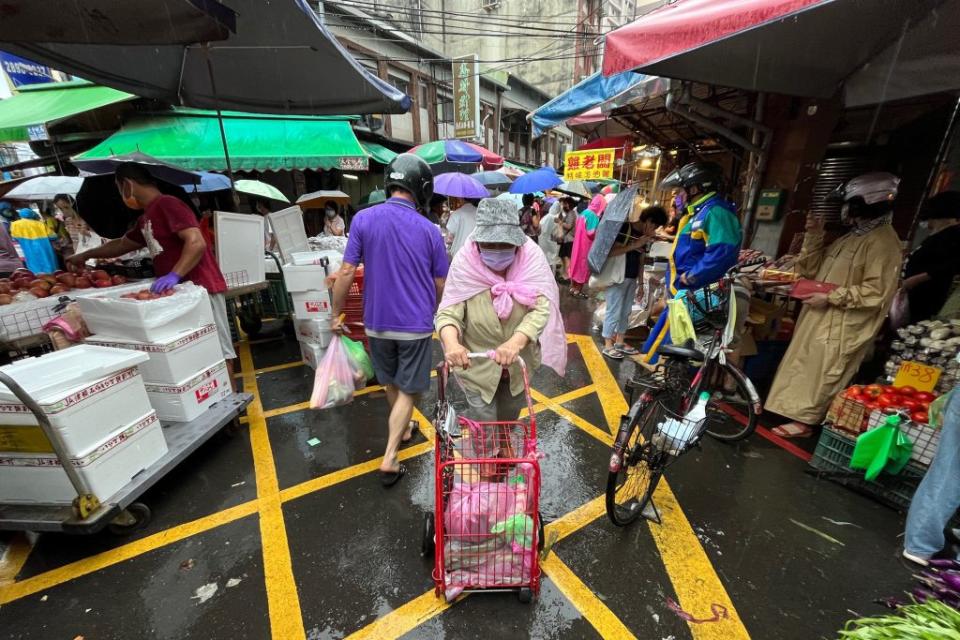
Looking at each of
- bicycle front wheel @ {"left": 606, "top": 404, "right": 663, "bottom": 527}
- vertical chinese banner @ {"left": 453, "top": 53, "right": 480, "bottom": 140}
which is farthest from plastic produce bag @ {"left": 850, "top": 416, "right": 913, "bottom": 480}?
vertical chinese banner @ {"left": 453, "top": 53, "right": 480, "bottom": 140}

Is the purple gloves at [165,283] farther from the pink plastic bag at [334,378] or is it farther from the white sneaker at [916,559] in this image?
the white sneaker at [916,559]

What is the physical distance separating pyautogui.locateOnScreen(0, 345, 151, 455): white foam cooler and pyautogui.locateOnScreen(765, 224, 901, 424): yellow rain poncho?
5.30 m

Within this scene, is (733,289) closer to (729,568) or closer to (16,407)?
(729,568)

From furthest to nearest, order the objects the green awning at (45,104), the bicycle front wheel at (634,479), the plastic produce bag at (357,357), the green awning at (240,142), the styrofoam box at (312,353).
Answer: the green awning at (240,142) → the green awning at (45,104) → the styrofoam box at (312,353) → the plastic produce bag at (357,357) → the bicycle front wheel at (634,479)

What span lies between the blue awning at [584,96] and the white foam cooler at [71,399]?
15.2ft

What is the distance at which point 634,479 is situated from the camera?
2.68 m

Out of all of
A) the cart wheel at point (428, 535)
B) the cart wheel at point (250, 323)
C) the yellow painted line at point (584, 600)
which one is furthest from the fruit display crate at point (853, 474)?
the cart wheel at point (250, 323)

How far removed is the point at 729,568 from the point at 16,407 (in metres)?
4.22

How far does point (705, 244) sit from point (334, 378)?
365 cm

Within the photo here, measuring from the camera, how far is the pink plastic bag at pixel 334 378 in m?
3.00

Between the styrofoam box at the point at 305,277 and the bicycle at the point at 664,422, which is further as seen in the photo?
the styrofoam box at the point at 305,277

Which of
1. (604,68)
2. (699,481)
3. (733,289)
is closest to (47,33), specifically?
(604,68)

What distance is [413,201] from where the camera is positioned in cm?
281

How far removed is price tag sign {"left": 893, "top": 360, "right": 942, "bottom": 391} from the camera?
2.87m
